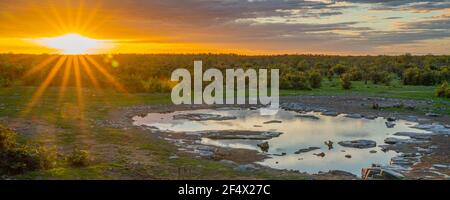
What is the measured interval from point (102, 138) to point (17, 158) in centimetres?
675

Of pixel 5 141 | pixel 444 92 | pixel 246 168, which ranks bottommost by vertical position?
pixel 246 168

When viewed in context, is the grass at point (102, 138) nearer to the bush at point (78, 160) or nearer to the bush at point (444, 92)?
the bush at point (78, 160)

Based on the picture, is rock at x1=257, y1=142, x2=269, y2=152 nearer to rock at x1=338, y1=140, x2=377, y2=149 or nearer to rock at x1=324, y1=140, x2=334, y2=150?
rock at x1=324, y1=140, x2=334, y2=150

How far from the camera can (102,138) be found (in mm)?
18422

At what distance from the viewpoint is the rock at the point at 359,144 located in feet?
59.9

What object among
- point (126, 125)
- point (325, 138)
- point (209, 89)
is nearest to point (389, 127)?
point (325, 138)

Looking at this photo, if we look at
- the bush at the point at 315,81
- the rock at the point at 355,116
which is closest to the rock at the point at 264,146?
the rock at the point at 355,116

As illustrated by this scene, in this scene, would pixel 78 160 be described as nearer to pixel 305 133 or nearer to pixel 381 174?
pixel 381 174

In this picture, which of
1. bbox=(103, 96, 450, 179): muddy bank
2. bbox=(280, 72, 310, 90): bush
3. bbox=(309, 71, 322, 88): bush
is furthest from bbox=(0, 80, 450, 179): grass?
bbox=(309, 71, 322, 88): bush

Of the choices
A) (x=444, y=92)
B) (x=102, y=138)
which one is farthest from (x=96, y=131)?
(x=444, y=92)

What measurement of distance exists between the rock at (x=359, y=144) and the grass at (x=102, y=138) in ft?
19.8

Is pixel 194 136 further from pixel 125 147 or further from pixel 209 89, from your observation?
pixel 209 89
